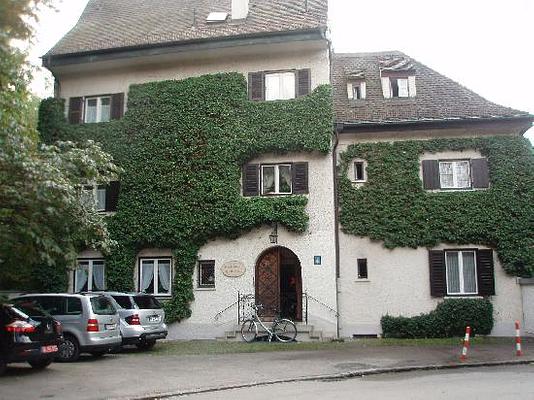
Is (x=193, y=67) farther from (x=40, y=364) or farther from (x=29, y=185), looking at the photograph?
(x=29, y=185)

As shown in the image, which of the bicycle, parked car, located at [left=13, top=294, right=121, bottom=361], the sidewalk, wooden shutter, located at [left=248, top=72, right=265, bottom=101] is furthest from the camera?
wooden shutter, located at [left=248, top=72, right=265, bottom=101]

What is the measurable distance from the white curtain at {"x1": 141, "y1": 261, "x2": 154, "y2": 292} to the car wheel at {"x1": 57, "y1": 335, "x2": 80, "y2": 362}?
21.1ft

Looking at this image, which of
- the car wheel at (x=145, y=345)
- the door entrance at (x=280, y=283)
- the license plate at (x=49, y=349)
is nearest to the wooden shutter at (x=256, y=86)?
the door entrance at (x=280, y=283)

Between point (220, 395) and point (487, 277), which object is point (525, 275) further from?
point (220, 395)

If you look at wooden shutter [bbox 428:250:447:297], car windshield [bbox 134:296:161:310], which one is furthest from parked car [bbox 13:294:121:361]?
wooden shutter [bbox 428:250:447:297]

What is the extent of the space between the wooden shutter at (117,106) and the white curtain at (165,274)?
19.5 ft

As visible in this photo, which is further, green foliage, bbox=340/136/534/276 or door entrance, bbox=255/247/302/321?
door entrance, bbox=255/247/302/321

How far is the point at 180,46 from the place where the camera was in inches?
841

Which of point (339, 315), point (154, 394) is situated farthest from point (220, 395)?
point (339, 315)

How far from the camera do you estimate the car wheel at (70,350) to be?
14.7 meters

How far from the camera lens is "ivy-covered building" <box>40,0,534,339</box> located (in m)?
19.9

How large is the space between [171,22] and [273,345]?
13779 mm

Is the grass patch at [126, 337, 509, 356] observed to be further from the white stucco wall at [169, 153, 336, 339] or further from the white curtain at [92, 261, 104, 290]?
the white curtain at [92, 261, 104, 290]

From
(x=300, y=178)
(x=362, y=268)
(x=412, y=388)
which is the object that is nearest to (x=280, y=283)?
(x=362, y=268)
